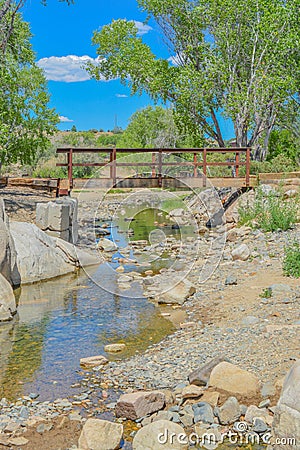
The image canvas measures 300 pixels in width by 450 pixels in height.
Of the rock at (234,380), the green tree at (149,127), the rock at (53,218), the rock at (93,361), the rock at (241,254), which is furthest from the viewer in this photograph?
the green tree at (149,127)

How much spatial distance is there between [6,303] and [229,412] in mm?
4565

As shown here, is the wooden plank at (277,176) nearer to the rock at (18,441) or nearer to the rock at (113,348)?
the rock at (113,348)

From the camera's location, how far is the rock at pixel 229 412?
4885 millimetres

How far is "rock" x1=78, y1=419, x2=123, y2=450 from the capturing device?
4.60 meters

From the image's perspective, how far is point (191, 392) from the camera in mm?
5332

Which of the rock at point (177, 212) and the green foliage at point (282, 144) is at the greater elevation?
the green foliage at point (282, 144)

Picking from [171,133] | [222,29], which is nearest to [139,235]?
[222,29]

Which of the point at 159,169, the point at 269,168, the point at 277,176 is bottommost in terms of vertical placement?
the point at 277,176

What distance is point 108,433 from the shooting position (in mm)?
4660

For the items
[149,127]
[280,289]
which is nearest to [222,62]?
[280,289]

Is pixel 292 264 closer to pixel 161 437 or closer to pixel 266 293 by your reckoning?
pixel 266 293

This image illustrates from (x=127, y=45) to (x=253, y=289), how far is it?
20150 mm

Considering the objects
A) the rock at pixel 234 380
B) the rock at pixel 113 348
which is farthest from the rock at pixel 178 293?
the rock at pixel 234 380

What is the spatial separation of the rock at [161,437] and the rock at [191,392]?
0.63 metres
